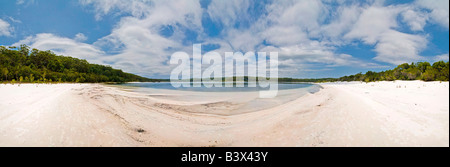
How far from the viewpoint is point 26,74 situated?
35.7 metres

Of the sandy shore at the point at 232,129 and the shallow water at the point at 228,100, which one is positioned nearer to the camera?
the sandy shore at the point at 232,129

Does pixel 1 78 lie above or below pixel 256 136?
above

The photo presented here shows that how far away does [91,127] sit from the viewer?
4715 mm

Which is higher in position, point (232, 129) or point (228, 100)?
point (228, 100)

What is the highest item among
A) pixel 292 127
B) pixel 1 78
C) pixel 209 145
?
pixel 1 78

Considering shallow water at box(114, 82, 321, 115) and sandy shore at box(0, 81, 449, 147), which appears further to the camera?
shallow water at box(114, 82, 321, 115)

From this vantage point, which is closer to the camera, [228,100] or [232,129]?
[232,129]
